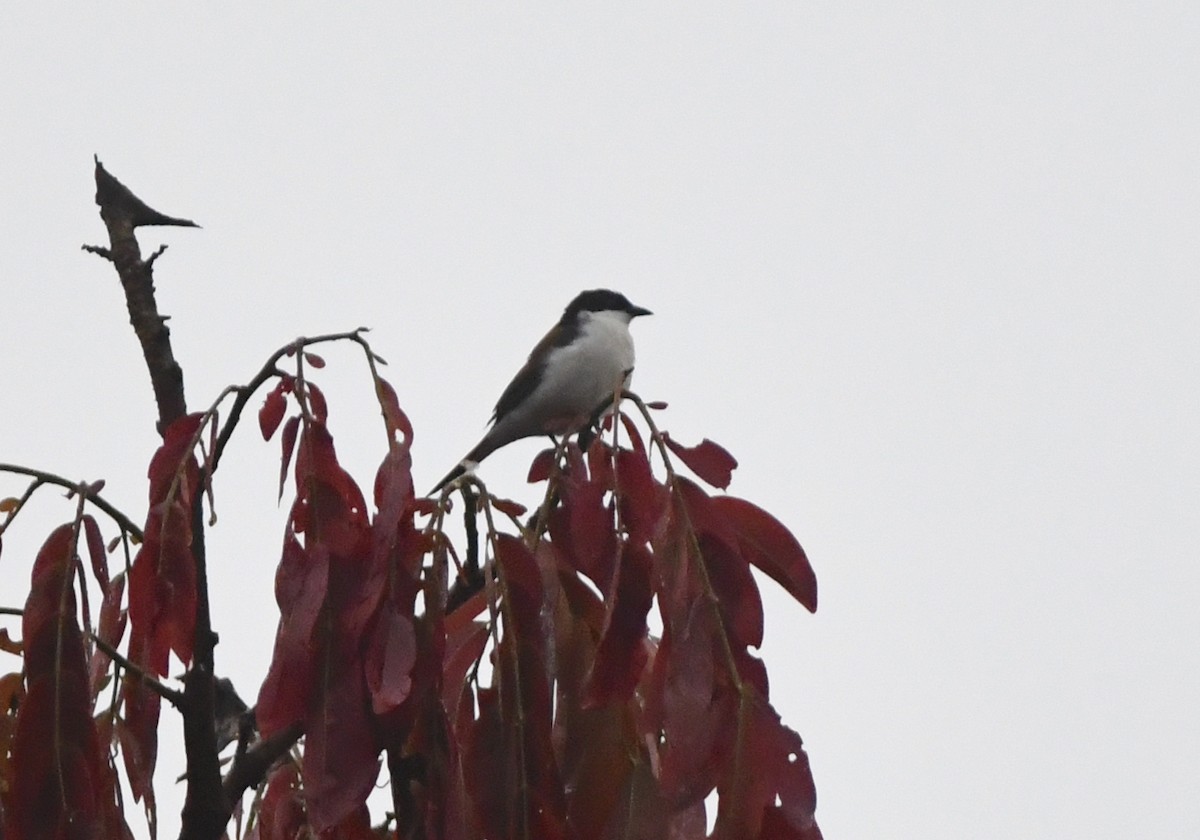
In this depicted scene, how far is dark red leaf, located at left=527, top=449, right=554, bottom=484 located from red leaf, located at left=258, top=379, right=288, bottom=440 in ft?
1.22

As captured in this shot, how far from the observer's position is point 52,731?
2318 mm

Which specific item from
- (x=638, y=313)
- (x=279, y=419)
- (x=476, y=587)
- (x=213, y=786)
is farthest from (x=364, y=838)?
(x=638, y=313)

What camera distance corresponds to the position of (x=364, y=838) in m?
2.36

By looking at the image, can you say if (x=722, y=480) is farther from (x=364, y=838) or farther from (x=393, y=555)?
(x=364, y=838)

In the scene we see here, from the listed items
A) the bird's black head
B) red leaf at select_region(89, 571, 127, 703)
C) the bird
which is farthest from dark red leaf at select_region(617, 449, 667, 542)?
the bird's black head

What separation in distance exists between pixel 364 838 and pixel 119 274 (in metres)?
0.95

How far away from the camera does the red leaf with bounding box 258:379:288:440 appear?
2467mm

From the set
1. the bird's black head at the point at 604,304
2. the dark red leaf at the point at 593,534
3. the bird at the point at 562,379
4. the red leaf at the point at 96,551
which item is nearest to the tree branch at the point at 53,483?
the red leaf at the point at 96,551

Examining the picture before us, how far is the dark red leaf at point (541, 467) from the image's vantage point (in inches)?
96.7

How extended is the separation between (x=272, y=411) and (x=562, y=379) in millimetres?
5723

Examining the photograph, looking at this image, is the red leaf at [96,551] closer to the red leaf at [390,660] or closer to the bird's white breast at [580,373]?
the red leaf at [390,660]

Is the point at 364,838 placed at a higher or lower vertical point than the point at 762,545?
lower

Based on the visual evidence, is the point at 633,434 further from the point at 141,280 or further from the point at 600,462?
the point at 141,280

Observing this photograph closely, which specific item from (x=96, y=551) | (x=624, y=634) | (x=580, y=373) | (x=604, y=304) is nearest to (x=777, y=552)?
(x=624, y=634)
